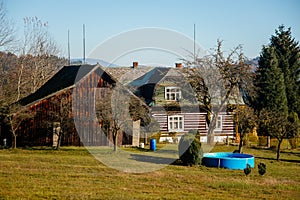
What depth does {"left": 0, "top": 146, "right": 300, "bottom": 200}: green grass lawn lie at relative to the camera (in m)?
14.7

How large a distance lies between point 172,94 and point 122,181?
20729mm

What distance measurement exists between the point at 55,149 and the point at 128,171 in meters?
8.87

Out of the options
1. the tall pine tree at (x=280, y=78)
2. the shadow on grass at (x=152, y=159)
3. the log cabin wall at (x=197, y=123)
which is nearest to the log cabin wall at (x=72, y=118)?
the shadow on grass at (x=152, y=159)

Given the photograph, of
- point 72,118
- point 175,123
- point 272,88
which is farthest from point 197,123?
point 72,118

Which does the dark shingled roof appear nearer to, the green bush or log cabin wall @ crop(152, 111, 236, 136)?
log cabin wall @ crop(152, 111, 236, 136)

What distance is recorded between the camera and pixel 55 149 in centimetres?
2686

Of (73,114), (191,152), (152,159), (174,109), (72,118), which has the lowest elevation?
(152,159)

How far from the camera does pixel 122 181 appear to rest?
1712 centimetres

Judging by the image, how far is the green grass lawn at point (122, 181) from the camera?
14.7m

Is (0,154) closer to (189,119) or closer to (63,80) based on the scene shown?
(63,80)

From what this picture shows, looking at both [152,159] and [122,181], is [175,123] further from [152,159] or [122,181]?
[122,181]

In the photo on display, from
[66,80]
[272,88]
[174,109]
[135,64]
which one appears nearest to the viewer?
[66,80]

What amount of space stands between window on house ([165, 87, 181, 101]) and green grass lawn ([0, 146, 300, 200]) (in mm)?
14668

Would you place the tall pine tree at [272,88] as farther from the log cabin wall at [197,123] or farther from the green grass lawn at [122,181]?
the green grass lawn at [122,181]
